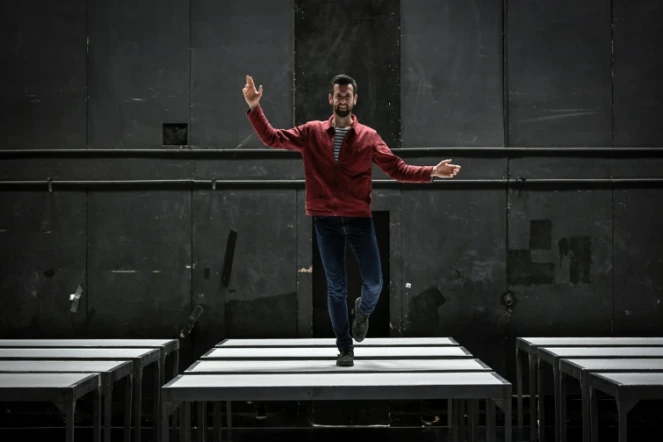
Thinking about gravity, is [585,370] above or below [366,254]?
below

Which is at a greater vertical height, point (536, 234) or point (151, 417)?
point (536, 234)

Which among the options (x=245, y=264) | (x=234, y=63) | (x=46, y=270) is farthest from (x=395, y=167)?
(x=46, y=270)

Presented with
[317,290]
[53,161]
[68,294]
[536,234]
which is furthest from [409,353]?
[53,161]

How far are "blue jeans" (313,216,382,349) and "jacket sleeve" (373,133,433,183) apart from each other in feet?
1.39

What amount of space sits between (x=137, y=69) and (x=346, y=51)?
78.7 inches

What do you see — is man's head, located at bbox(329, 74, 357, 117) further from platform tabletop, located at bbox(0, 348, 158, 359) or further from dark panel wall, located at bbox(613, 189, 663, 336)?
dark panel wall, located at bbox(613, 189, 663, 336)

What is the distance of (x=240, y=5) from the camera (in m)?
6.64

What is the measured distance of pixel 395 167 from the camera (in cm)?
480

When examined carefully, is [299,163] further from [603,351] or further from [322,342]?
[603,351]

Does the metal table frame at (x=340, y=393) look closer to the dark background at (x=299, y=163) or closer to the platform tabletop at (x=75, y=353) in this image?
the platform tabletop at (x=75, y=353)

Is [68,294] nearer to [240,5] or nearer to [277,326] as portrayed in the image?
[277,326]

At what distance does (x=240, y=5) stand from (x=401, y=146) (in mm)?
2035

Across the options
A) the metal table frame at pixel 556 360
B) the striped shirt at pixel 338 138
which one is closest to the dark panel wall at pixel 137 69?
the striped shirt at pixel 338 138

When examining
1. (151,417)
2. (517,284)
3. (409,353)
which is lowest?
(151,417)
